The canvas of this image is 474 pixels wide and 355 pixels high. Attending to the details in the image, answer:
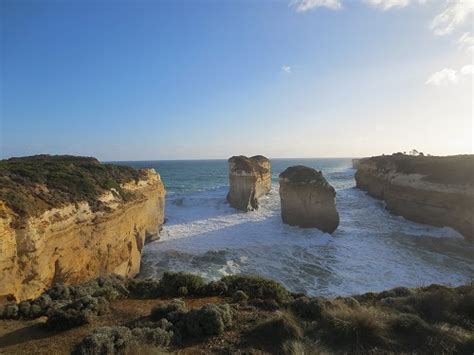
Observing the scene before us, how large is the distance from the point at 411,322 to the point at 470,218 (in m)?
16.2

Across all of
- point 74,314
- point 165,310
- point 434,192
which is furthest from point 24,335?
point 434,192

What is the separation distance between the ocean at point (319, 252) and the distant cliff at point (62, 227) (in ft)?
9.04

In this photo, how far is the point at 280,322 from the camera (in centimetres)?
545

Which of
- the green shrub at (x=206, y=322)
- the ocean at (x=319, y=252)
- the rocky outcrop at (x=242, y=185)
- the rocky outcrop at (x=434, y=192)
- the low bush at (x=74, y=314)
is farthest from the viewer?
the rocky outcrop at (x=242, y=185)

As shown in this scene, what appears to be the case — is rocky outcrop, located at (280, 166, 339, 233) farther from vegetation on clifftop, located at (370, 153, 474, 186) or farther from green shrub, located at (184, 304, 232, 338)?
green shrub, located at (184, 304, 232, 338)

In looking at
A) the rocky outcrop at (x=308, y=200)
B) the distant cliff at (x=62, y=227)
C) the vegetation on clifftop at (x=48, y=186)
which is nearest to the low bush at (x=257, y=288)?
the distant cliff at (x=62, y=227)

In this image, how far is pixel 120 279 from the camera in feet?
28.8

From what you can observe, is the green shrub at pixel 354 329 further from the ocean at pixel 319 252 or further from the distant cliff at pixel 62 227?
the distant cliff at pixel 62 227

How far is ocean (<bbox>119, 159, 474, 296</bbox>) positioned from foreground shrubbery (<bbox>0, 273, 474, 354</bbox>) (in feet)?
17.3

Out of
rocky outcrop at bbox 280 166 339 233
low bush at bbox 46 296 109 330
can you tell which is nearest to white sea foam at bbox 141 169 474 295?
rocky outcrop at bbox 280 166 339 233

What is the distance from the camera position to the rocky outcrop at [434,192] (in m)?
18.6

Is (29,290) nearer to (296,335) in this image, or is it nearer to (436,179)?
(296,335)

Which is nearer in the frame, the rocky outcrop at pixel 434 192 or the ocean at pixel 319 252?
the ocean at pixel 319 252

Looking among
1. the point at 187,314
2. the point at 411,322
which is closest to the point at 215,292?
the point at 187,314
